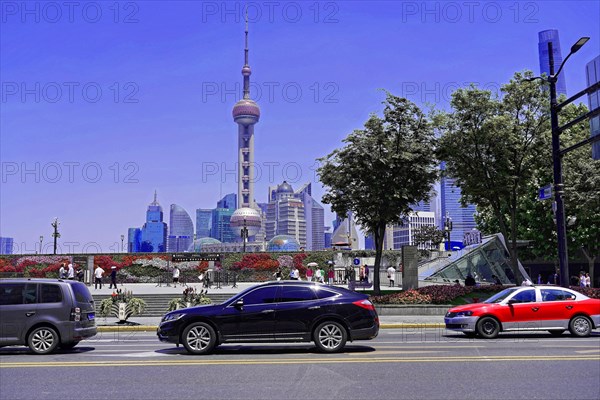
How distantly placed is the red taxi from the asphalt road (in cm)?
111

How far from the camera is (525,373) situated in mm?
9312

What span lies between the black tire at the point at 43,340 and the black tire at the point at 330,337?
19.2ft

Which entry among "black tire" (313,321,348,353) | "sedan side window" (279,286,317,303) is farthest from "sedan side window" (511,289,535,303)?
"sedan side window" (279,286,317,303)

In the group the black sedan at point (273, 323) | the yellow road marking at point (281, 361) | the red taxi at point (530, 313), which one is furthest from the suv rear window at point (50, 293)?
the red taxi at point (530, 313)

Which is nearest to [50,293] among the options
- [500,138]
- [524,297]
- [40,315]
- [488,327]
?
[40,315]

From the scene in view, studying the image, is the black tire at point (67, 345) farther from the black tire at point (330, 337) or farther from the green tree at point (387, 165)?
the green tree at point (387, 165)

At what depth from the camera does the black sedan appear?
12188 mm

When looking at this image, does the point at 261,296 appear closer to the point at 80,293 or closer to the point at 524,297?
the point at 80,293

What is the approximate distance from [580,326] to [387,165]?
14745 millimetres

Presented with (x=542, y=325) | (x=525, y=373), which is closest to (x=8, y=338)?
(x=525, y=373)

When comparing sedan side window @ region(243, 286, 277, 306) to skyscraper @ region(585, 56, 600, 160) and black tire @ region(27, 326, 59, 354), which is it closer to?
black tire @ region(27, 326, 59, 354)

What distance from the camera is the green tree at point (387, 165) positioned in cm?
2928

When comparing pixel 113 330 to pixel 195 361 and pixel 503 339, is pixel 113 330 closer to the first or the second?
pixel 195 361

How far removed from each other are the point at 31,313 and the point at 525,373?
33.8 feet
